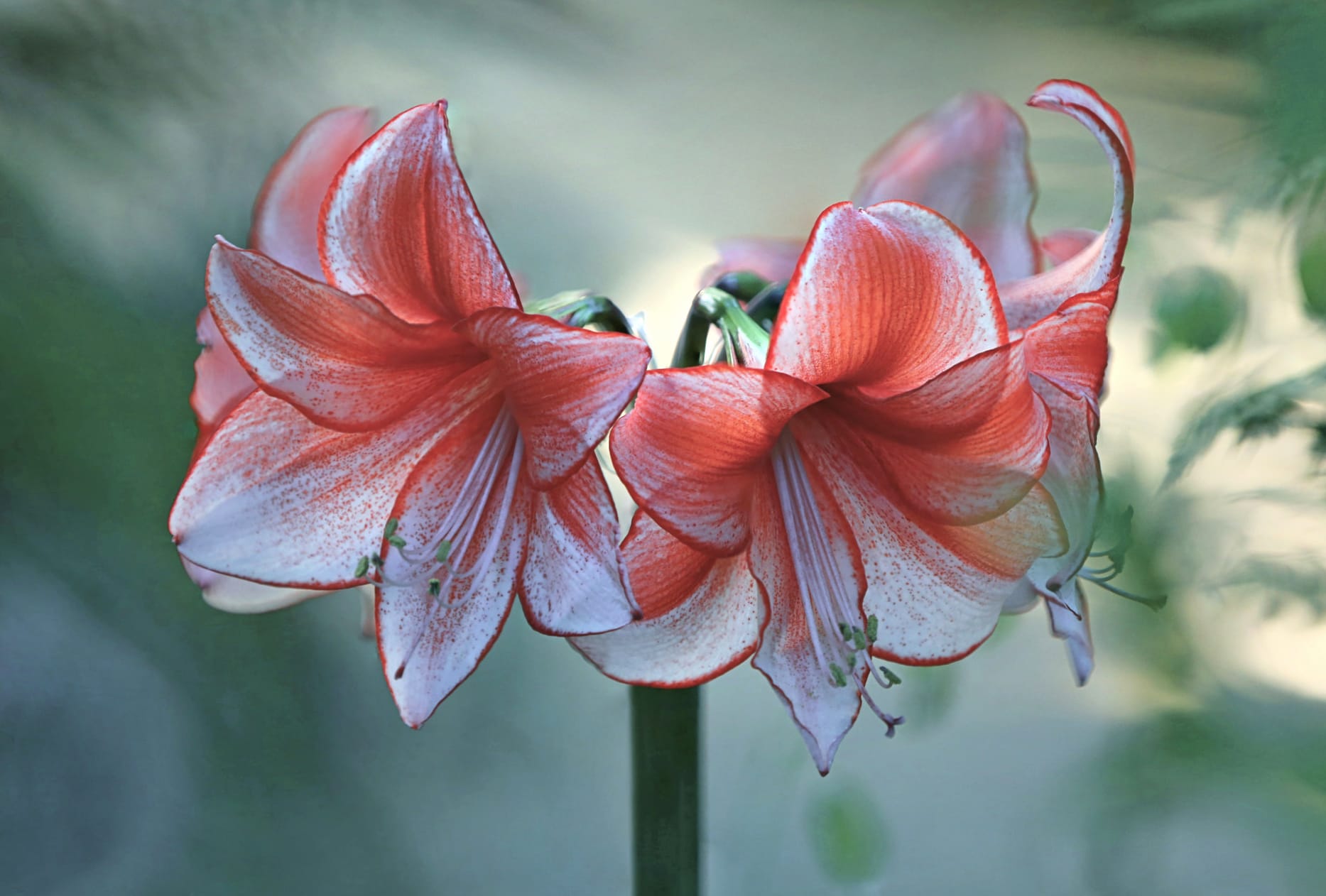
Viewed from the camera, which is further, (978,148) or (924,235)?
(978,148)

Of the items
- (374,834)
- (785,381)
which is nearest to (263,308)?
(785,381)

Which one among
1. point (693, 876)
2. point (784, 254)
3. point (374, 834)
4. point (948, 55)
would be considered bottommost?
point (374, 834)

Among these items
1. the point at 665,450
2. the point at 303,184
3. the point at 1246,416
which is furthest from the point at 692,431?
the point at 1246,416

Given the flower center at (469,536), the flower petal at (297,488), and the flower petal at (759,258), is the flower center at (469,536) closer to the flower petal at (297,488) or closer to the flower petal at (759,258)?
the flower petal at (297,488)

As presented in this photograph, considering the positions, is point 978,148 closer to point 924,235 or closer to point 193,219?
point 924,235

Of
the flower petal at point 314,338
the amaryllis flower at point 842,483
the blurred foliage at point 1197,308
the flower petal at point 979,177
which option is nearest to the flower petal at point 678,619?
the amaryllis flower at point 842,483

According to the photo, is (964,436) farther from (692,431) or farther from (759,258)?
(759,258)
